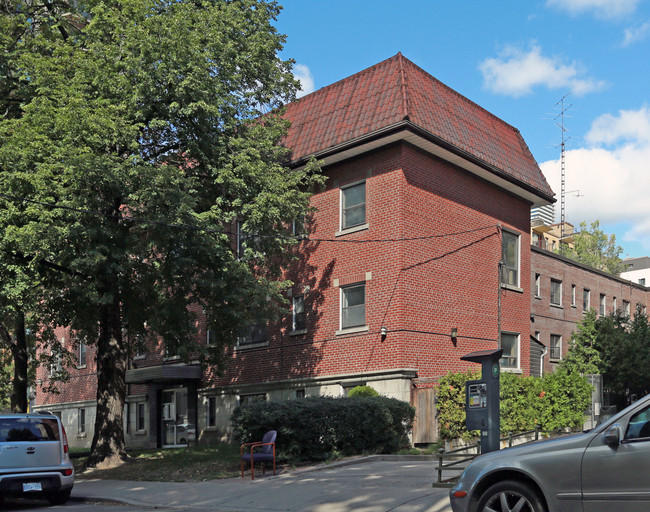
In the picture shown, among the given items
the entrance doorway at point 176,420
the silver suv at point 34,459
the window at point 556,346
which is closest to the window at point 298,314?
the entrance doorway at point 176,420

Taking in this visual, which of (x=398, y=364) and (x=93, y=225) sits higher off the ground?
(x=93, y=225)

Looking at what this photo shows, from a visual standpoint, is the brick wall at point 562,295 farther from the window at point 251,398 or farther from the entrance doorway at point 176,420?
the entrance doorway at point 176,420

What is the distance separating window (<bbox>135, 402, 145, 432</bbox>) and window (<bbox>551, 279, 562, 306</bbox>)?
1954cm

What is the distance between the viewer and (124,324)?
2188cm

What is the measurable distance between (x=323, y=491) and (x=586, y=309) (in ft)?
94.3

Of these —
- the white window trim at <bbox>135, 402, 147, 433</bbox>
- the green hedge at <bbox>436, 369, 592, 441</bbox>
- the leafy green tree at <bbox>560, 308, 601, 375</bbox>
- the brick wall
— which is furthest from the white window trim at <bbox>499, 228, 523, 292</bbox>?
the white window trim at <bbox>135, 402, 147, 433</bbox>

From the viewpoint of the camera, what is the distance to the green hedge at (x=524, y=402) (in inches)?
755

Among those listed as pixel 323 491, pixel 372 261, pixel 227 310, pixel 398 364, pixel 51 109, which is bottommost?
pixel 323 491

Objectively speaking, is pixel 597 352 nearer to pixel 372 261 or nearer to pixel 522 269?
pixel 522 269

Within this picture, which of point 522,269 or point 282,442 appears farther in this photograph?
point 522,269

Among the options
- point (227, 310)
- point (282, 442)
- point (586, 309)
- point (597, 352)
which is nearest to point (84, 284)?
point (227, 310)

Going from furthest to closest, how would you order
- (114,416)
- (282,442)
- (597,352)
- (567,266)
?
(567,266)
(597,352)
(114,416)
(282,442)

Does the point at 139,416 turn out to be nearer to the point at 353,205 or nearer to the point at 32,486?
the point at 353,205

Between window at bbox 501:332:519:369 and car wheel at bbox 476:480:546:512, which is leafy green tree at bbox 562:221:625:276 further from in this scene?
car wheel at bbox 476:480:546:512
